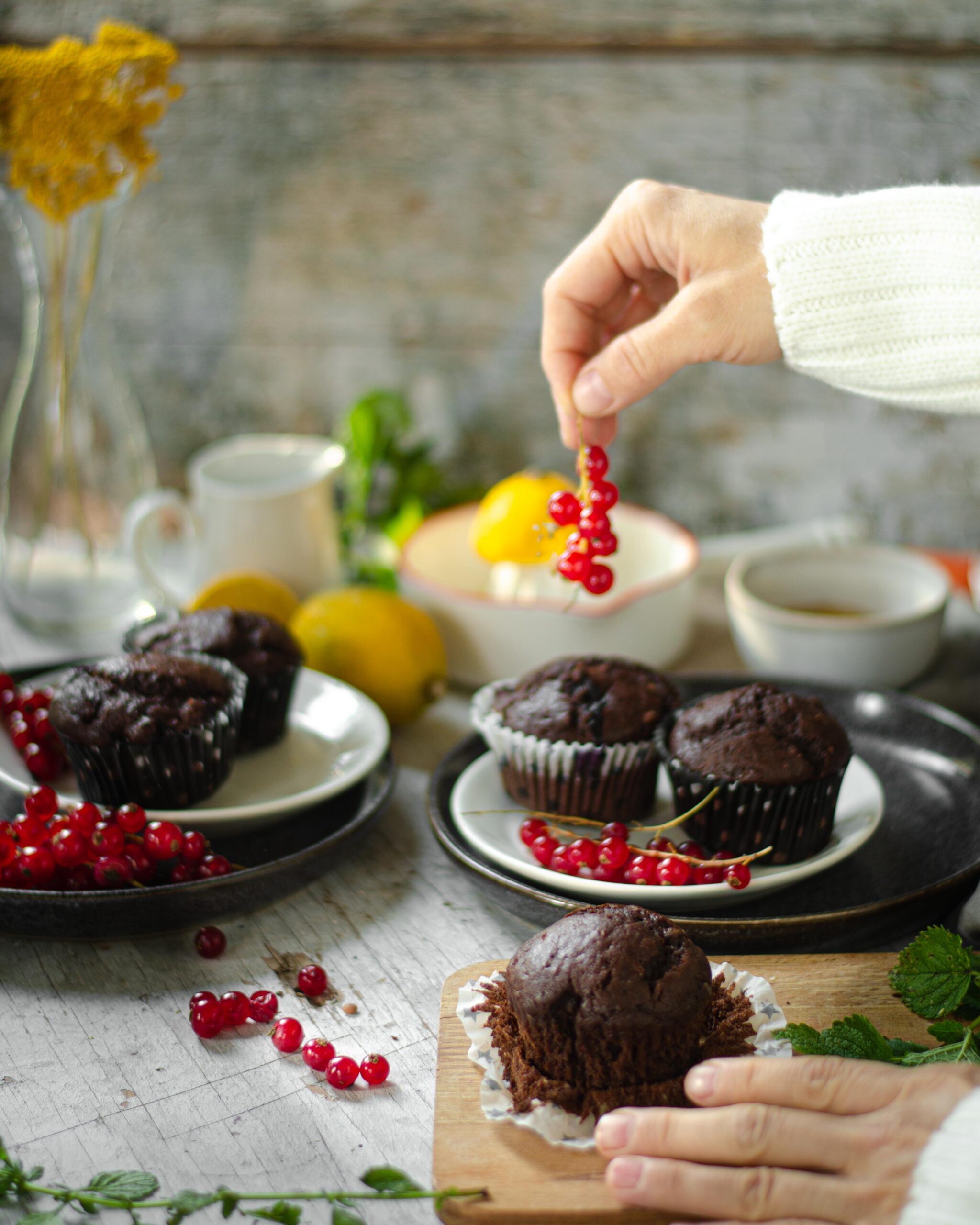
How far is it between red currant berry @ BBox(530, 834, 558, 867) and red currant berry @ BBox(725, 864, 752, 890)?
16 centimetres

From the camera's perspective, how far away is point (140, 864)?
1021 mm

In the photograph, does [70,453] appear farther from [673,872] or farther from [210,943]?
[673,872]

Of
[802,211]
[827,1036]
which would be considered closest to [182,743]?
[827,1036]

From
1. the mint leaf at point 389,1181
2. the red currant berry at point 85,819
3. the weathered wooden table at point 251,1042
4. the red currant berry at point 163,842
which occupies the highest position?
the red currant berry at point 85,819

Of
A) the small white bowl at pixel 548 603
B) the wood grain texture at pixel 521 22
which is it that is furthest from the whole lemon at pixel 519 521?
the wood grain texture at pixel 521 22

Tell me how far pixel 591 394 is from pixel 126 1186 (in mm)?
801

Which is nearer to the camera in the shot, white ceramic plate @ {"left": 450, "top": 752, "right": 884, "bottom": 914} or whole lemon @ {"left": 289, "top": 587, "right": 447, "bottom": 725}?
white ceramic plate @ {"left": 450, "top": 752, "right": 884, "bottom": 914}

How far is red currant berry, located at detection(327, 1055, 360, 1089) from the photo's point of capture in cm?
85

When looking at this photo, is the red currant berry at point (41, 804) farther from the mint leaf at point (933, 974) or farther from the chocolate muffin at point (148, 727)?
the mint leaf at point (933, 974)

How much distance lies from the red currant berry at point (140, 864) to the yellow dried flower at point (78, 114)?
789 mm

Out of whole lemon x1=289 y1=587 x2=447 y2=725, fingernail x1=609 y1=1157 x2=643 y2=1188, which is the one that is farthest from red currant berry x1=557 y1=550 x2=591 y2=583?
fingernail x1=609 y1=1157 x2=643 y2=1188

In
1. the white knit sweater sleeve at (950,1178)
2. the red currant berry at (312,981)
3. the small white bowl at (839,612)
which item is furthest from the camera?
the small white bowl at (839,612)

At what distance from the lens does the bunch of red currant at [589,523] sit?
1117 mm

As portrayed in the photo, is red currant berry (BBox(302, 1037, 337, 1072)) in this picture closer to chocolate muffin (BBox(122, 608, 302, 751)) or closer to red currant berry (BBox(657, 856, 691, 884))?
red currant berry (BBox(657, 856, 691, 884))
